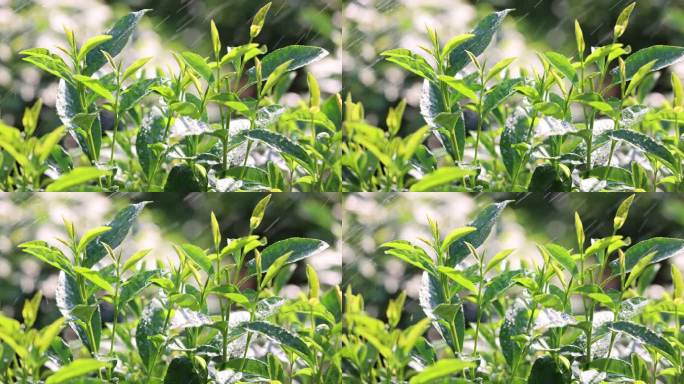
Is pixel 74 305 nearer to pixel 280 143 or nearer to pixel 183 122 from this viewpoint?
pixel 183 122

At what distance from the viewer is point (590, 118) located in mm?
2320

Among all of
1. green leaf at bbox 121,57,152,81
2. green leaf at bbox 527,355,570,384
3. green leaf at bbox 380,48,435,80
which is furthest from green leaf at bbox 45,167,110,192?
green leaf at bbox 527,355,570,384

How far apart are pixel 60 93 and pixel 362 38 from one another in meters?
0.75

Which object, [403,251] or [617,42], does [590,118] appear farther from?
[403,251]

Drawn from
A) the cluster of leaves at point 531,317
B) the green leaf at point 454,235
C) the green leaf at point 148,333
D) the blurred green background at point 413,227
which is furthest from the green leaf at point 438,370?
the green leaf at point 148,333

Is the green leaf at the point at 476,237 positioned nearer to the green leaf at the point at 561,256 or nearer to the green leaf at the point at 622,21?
the green leaf at the point at 561,256

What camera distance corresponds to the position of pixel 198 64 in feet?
7.26

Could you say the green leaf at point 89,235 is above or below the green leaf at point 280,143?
below

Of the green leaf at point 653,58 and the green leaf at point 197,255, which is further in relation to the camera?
the green leaf at point 653,58

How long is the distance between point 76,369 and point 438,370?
83 centimetres

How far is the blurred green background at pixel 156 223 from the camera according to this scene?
7.25 ft

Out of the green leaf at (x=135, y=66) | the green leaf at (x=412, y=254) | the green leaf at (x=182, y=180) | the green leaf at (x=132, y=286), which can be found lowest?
the green leaf at (x=412, y=254)

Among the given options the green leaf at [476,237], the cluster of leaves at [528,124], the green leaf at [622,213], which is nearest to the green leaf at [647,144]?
the cluster of leaves at [528,124]

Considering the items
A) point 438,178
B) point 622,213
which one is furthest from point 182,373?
point 622,213
